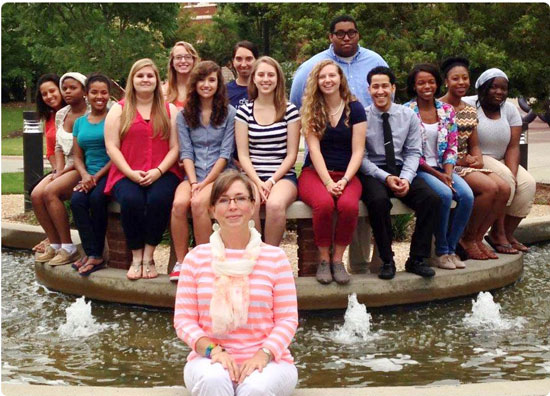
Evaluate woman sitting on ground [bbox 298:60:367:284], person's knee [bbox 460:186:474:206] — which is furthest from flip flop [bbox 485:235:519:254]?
woman sitting on ground [bbox 298:60:367:284]

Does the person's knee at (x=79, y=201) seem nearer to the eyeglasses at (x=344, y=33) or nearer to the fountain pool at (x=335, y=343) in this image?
the fountain pool at (x=335, y=343)

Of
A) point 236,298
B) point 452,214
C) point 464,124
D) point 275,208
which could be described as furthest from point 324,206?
point 236,298

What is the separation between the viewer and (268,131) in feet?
22.7

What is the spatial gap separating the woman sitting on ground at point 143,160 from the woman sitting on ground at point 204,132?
0.13 m

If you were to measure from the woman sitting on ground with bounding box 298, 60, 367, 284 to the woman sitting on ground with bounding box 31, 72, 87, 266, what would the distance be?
2104 mm

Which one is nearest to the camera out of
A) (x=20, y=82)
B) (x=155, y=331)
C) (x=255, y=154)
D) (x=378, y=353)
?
(x=378, y=353)

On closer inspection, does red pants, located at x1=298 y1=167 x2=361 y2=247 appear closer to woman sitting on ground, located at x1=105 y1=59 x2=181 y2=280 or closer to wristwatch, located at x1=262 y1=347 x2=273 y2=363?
woman sitting on ground, located at x1=105 y1=59 x2=181 y2=280

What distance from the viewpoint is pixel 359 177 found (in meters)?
7.04

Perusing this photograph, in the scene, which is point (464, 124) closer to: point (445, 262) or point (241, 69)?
point (445, 262)

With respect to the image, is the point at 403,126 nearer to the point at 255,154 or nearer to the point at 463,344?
the point at 255,154

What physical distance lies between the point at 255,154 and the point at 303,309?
4.14 ft

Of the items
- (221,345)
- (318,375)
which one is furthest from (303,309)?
(221,345)

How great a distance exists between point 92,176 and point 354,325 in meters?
2.49

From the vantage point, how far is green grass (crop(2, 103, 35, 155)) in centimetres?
2492
